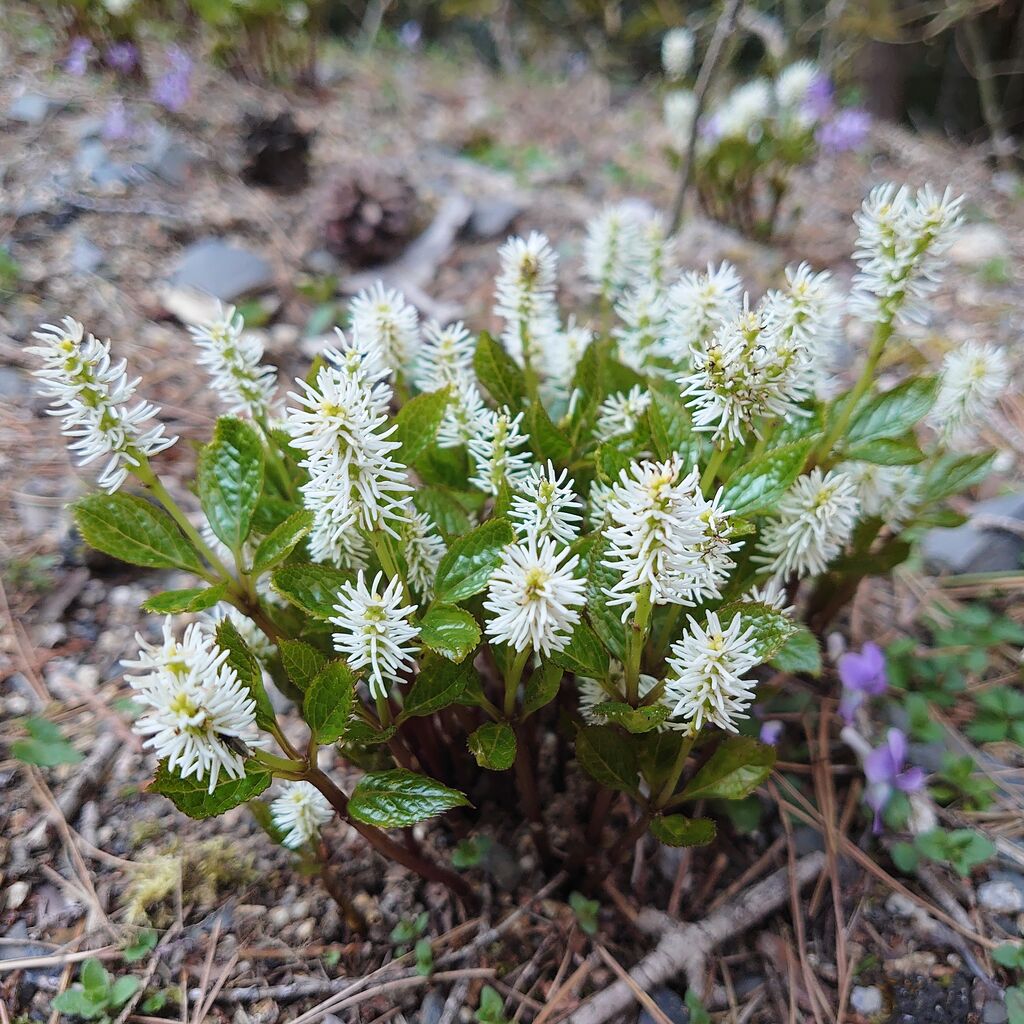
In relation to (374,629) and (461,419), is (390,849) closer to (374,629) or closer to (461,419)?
(374,629)

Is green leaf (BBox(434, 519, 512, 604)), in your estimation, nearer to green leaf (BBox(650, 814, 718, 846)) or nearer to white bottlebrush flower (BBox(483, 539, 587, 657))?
white bottlebrush flower (BBox(483, 539, 587, 657))

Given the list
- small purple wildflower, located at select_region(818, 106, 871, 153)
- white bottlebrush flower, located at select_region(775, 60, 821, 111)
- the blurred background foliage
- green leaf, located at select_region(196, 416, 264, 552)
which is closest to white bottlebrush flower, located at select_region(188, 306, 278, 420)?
green leaf, located at select_region(196, 416, 264, 552)

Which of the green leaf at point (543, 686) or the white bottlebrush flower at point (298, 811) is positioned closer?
the green leaf at point (543, 686)

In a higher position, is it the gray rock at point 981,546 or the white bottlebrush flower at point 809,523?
the white bottlebrush flower at point 809,523

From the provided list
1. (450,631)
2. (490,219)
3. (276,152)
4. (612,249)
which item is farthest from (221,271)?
(450,631)

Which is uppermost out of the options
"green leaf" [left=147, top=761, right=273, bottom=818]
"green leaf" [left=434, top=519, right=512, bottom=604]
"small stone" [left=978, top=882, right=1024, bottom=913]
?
"green leaf" [left=434, top=519, right=512, bottom=604]

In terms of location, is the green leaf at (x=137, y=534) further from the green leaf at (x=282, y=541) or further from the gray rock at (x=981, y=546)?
the gray rock at (x=981, y=546)

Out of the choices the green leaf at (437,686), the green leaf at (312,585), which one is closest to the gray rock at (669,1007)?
the green leaf at (437,686)
